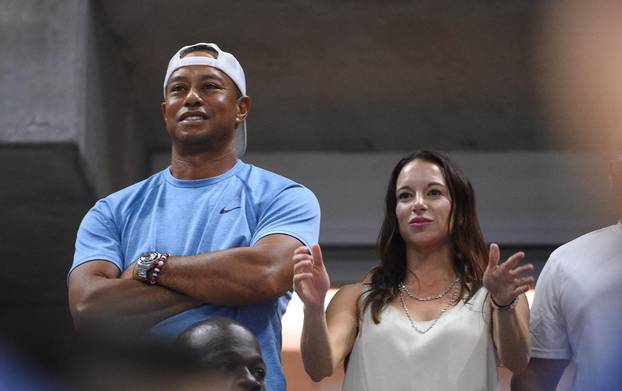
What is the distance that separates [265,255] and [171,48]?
2756mm

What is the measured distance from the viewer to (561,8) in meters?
4.96

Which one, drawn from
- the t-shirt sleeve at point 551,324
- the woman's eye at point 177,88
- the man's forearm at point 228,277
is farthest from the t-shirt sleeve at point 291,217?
the t-shirt sleeve at point 551,324

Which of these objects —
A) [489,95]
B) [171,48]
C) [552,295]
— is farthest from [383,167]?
[552,295]

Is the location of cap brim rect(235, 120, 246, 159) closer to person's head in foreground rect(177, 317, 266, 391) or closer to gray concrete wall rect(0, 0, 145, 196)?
person's head in foreground rect(177, 317, 266, 391)

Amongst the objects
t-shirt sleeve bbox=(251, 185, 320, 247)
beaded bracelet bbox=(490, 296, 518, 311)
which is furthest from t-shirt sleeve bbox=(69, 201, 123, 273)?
beaded bracelet bbox=(490, 296, 518, 311)

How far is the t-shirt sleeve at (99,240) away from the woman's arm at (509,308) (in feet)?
2.79

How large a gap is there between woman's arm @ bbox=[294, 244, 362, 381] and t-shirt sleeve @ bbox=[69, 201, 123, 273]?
0.47m

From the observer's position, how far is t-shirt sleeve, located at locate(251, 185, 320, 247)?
2748 millimetres

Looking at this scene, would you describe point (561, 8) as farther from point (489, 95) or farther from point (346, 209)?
point (346, 209)

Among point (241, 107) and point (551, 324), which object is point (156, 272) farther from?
point (551, 324)

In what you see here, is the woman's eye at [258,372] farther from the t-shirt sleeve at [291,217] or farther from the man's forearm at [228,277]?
the t-shirt sleeve at [291,217]

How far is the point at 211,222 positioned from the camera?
9.21 ft

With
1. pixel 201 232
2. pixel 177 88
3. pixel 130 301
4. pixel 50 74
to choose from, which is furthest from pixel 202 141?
pixel 50 74

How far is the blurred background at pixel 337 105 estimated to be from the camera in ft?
15.4
